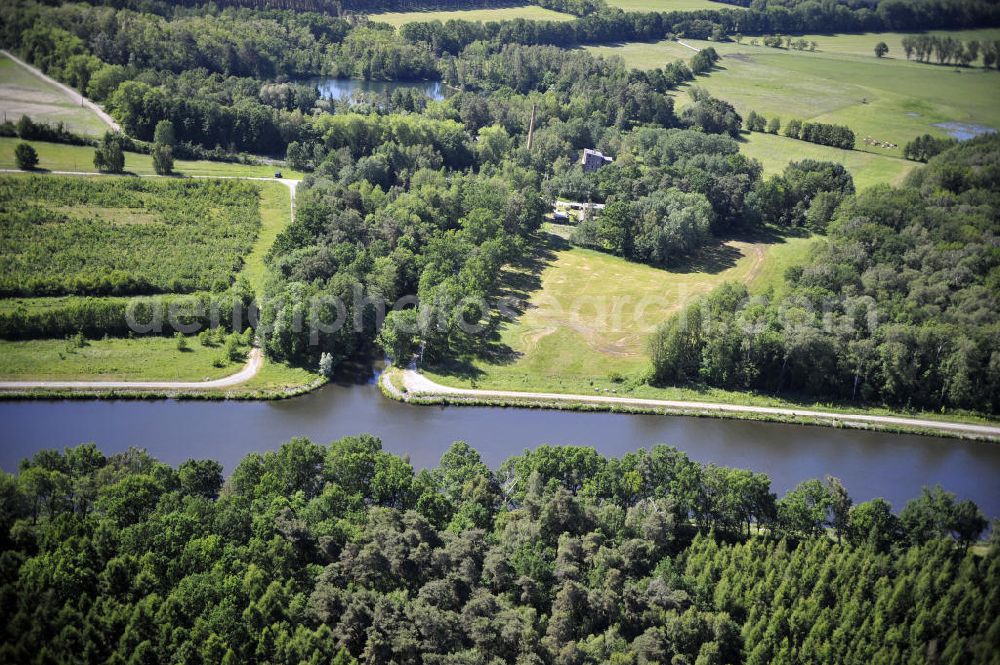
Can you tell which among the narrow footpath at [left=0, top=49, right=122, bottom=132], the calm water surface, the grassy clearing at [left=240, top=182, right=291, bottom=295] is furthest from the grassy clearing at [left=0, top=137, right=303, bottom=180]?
the calm water surface

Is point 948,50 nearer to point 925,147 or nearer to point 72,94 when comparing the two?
point 925,147

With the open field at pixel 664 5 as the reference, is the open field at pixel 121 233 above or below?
below

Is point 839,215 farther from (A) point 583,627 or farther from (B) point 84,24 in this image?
(B) point 84,24

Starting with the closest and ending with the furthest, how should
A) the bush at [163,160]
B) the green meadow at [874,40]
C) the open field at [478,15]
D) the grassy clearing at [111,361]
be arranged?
1. the grassy clearing at [111,361]
2. the bush at [163,160]
3. the green meadow at [874,40]
4. the open field at [478,15]

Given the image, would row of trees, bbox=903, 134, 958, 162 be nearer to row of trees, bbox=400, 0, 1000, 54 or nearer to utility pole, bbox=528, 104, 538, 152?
utility pole, bbox=528, 104, 538, 152

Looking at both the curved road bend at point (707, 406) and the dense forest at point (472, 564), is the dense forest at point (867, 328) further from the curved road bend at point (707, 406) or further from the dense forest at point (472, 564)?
the dense forest at point (472, 564)

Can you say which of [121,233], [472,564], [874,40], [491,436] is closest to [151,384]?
[491,436]

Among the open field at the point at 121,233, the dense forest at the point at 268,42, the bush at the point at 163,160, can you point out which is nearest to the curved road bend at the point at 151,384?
the open field at the point at 121,233
